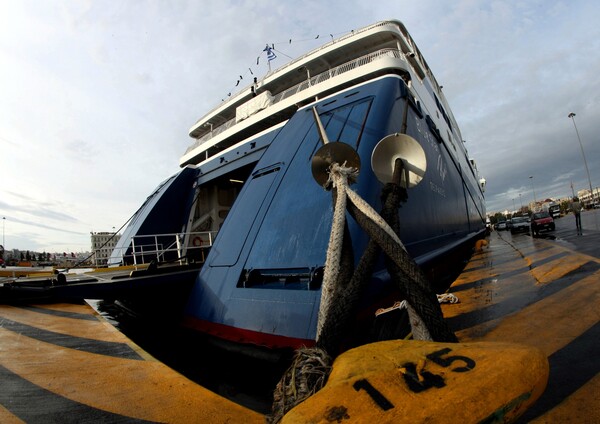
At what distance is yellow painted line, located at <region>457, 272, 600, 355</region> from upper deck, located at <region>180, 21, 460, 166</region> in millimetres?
6129

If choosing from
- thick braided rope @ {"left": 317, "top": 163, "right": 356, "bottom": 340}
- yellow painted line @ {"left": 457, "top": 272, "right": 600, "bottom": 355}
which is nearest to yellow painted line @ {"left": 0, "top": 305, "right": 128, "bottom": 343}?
thick braided rope @ {"left": 317, "top": 163, "right": 356, "bottom": 340}

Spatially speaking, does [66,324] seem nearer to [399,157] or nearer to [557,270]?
[399,157]

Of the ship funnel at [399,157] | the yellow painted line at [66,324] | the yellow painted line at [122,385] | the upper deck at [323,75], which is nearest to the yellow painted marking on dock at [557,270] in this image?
the ship funnel at [399,157]

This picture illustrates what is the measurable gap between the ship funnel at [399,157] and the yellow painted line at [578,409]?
1.58 m

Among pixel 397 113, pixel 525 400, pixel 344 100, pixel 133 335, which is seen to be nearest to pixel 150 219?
pixel 133 335

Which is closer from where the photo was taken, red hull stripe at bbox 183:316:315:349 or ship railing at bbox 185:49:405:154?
red hull stripe at bbox 183:316:315:349

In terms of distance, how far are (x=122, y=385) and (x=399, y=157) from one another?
285cm

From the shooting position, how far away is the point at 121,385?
7.52 feet

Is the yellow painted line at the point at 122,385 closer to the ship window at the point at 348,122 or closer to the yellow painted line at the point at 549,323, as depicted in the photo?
the yellow painted line at the point at 549,323

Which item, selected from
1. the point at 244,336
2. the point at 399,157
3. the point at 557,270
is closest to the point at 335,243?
the point at 399,157

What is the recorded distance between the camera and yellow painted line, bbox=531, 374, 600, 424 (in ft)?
4.89

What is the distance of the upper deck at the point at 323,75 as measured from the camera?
7875mm

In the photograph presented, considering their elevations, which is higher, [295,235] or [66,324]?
[295,235]

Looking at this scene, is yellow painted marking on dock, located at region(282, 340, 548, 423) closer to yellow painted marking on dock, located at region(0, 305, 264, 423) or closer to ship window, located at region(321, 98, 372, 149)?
yellow painted marking on dock, located at region(0, 305, 264, 423)
